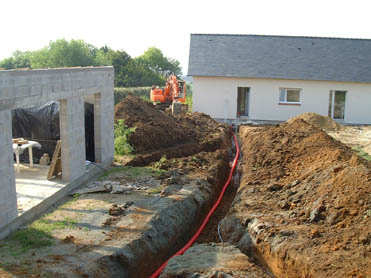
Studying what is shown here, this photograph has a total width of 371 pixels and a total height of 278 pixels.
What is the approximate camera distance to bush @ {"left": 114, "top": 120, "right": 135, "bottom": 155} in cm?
1530

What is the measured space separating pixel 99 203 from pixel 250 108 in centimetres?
1565

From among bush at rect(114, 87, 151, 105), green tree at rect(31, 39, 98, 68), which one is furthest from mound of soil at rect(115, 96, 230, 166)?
green tree at rect(31, 39, 98, 68)

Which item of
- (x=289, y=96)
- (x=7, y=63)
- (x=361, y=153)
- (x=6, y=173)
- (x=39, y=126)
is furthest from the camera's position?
(x=7, y=63)

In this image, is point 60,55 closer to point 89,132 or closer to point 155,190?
point 89,132

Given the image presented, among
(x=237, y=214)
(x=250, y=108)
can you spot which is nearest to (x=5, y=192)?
(x=237, y=214)

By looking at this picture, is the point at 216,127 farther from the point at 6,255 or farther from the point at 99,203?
the point at 6,255

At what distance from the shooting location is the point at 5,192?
26.1 feet

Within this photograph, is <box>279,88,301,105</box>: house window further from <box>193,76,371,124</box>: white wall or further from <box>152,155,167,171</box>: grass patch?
<box>152,155,167,171</box>: grass patch

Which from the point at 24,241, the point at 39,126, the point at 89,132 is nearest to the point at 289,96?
the point at 89,132

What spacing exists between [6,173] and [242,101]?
1932 centimetres

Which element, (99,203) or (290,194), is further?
(99,203)

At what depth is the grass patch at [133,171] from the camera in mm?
12648

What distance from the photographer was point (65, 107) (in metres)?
10.5

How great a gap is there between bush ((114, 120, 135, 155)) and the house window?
11234 millimetres
